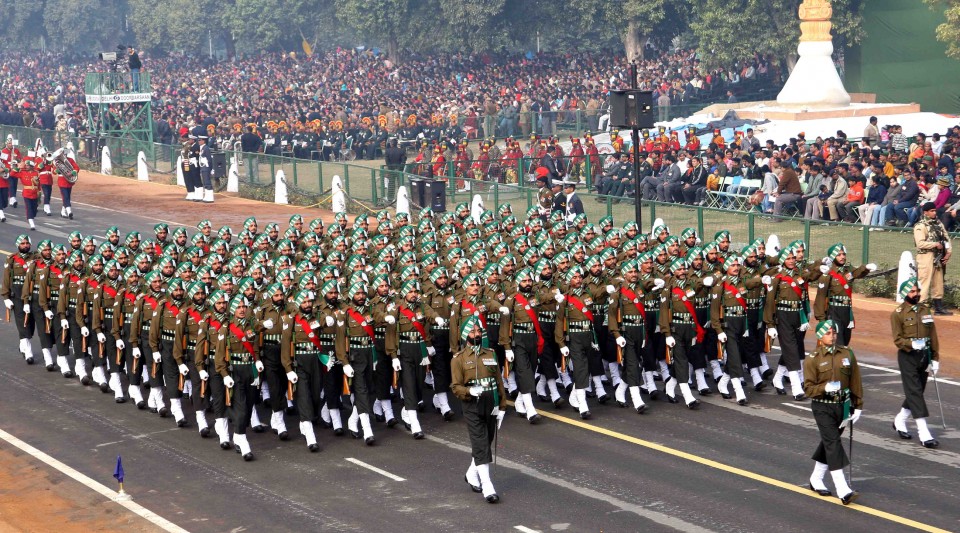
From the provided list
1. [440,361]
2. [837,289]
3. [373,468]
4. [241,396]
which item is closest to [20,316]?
[241,396]

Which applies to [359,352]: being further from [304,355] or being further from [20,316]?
[20,316]

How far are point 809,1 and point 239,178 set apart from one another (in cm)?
1884

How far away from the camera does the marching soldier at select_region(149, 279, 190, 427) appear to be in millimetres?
19359

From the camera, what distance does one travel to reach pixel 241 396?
18078 millimetres

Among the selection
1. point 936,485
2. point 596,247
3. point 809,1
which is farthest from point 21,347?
point 809,1

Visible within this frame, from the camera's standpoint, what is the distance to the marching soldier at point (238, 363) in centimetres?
1805

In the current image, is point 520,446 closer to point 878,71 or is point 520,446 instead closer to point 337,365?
point 337,365

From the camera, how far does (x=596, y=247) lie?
22.7 meters

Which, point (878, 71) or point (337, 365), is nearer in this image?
point (337, 365)

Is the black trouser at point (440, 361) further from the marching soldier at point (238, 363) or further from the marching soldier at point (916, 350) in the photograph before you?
the marching soldier at point (916, 350)

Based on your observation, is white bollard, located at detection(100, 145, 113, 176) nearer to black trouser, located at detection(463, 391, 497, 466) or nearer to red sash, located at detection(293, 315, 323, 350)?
red sash, located at detection(293, 315, 323, 350)

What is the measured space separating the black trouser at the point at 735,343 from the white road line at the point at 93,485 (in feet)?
26.1

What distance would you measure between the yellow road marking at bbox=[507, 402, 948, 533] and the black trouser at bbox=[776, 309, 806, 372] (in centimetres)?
297

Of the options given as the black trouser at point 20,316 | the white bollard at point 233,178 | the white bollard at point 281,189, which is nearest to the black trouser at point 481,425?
the black trouser at point 20,316
